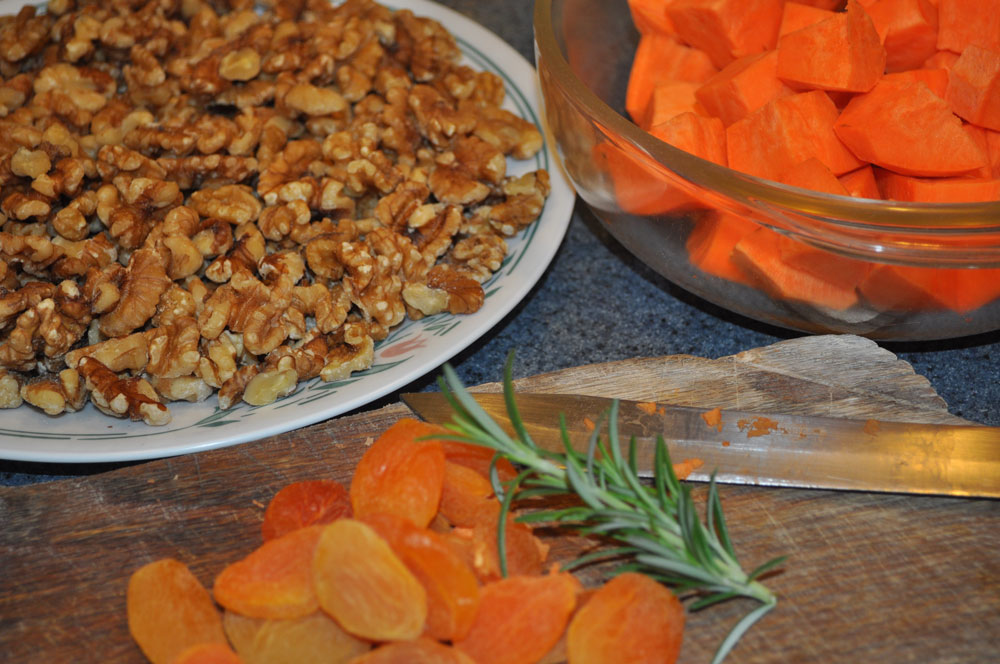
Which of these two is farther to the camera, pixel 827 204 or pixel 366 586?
pixel 827 204

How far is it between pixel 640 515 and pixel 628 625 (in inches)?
4.1

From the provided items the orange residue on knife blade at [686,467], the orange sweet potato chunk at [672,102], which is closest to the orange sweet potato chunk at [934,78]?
the orange sweet potato chunk at [672,102]

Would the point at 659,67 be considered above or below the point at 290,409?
above

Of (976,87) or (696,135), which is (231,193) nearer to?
(696,135)

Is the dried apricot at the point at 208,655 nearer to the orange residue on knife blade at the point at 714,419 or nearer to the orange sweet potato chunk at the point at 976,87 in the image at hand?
the orange residue on knife blade at the point at 714,419

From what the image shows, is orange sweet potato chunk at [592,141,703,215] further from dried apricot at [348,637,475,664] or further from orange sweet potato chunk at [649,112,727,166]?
dried apricot at [348,637,475,664]

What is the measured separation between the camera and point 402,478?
95 centimetres

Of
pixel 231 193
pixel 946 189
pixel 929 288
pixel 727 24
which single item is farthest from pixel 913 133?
pixel 231 193

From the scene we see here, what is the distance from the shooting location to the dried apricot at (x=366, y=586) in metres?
0.80

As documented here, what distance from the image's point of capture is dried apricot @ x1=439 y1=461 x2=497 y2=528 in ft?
3.19

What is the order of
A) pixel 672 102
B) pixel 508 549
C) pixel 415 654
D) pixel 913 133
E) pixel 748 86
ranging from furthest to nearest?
pixel 672 102 → pixel 748 86 → pixel 913 133 → pixel 508 549 → pixel 415 654

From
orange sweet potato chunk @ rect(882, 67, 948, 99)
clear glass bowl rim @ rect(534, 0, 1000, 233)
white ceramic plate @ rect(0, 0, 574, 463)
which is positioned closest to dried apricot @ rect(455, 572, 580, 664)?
white ceramic plate @ rect(0, 0, 574, 463)

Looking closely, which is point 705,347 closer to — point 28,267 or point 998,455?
point 998,455

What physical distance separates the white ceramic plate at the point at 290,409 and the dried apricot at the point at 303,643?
30 centimetres
